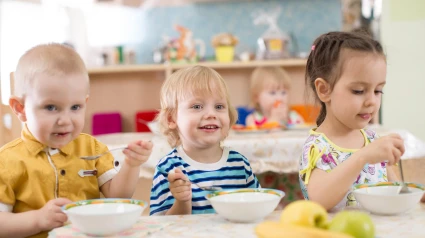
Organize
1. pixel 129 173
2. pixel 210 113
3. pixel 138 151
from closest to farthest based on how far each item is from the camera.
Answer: pixel 138 151, pixel 129 173, pixel 210 113

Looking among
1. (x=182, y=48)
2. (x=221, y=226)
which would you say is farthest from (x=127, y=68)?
(x=221, y=226)

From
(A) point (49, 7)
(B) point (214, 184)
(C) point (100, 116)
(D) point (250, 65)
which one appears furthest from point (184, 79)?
(A) point (49, 7)

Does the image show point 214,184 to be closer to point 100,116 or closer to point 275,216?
point 275,216

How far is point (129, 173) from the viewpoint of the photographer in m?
1.28

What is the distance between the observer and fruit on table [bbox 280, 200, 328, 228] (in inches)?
30.8

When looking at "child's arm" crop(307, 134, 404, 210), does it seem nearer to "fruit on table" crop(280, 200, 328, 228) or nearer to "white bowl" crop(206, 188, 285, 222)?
"white bowl" crop(206, 188, 285, 222)

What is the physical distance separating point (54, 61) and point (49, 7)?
2.90 m

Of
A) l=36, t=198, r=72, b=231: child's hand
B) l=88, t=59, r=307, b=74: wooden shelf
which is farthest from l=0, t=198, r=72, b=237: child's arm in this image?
l=88, t=59, r=307, b=74: wooden shelf

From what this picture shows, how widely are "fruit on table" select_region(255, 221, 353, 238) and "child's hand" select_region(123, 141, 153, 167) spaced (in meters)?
0.43

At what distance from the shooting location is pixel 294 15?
400 cm

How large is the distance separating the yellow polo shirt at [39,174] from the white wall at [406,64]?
257 centimetres

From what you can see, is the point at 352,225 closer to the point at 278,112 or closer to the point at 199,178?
the point at 199,178

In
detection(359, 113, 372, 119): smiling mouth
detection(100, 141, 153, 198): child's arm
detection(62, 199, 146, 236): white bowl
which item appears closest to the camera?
detection(62, 199, 146, 236): white bowl

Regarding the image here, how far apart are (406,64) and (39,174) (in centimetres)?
277
